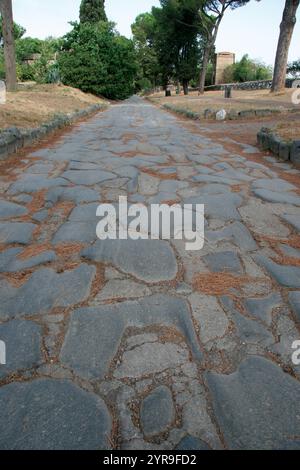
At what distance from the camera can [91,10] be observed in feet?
119

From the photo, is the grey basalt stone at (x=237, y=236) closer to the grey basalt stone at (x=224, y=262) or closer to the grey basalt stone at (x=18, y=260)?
the grey basalt stone at (x=224, y=262)

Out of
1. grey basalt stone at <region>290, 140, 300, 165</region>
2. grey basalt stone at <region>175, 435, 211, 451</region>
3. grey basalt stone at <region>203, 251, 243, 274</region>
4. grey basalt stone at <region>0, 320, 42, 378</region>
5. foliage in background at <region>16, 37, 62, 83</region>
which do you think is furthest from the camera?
foliage in background at <region>16, 37, 62, 83</region>

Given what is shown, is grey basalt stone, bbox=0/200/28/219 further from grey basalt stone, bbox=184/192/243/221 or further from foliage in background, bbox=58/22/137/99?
foliage in background, bbox=58/22/137/99

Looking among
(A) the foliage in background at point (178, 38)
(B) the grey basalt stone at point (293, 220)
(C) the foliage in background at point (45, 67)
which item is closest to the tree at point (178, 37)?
(A) the foliage in background at point (178, 38)

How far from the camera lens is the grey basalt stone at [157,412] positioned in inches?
44.7

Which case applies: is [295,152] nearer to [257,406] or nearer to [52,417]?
[257,406]

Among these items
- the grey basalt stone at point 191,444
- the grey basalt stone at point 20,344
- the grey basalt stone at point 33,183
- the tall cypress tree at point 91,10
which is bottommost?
the grey basalt stone at point 191,444

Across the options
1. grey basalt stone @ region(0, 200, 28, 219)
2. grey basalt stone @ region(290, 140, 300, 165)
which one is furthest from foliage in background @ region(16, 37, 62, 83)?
grey basalt stone @ region(0, 200, 28, 219)

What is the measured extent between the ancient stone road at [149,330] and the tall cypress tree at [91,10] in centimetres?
4162

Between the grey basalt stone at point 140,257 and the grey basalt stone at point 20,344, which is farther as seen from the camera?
the grey basalt stone at point 140,257

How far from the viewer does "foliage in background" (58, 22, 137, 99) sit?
64.9 feet

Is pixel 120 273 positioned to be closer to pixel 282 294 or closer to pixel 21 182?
pixel 282 294
